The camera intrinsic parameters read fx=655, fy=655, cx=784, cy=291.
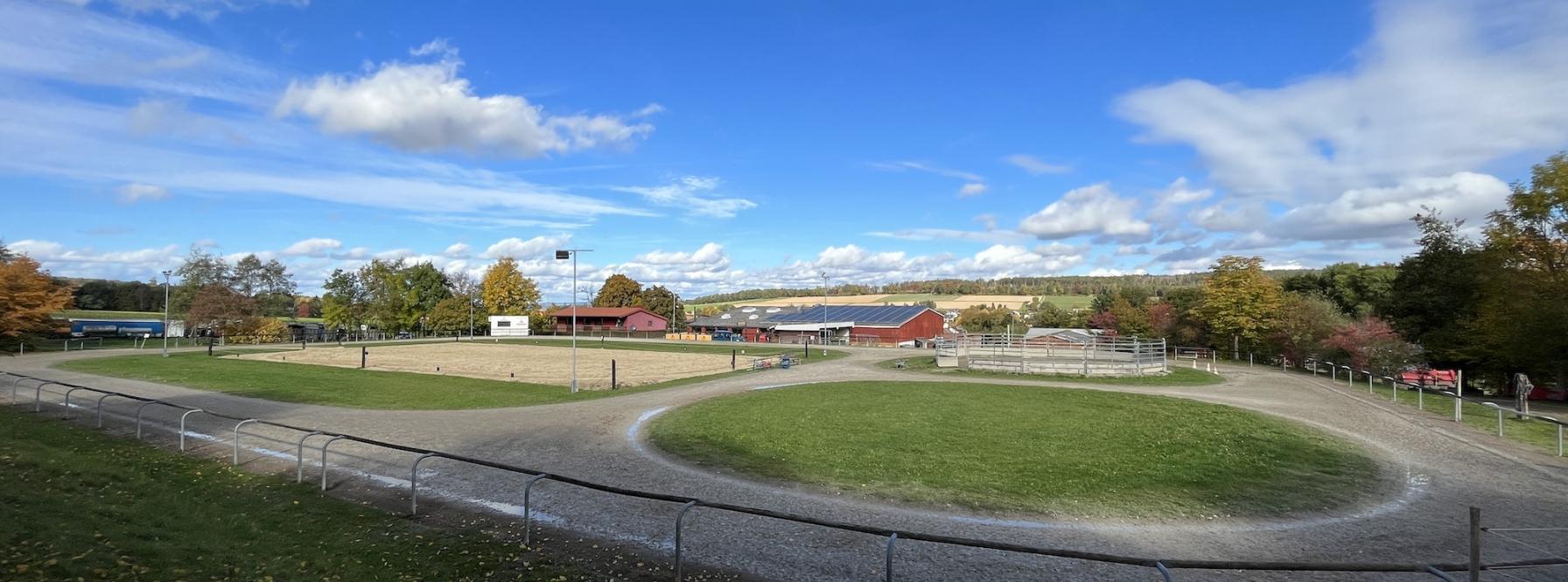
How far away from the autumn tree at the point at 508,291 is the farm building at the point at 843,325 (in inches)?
1195

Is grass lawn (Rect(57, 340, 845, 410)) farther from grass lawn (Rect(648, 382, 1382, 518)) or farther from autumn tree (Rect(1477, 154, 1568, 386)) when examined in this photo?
autumn tree (Rect(1477, 154, 1568, 386))

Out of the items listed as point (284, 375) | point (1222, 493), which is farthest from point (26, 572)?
point (284, 375)

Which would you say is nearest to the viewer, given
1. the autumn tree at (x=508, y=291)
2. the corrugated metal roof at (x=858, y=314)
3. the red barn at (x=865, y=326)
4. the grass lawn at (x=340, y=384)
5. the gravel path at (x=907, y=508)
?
the gravel path at (x=907, y=508)

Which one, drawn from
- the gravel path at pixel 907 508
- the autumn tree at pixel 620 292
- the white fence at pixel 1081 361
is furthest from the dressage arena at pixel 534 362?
the autumn tree at pixel 620 292

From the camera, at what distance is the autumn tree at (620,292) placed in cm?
11700

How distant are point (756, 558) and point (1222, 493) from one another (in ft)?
26.7

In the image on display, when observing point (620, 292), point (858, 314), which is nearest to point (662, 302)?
point (620, 292)

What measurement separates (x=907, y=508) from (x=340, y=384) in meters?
27.9

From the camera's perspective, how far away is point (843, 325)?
7950cm

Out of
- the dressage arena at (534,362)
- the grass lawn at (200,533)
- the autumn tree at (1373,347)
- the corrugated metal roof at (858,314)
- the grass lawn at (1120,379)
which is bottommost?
the dressage arena at (534,362)

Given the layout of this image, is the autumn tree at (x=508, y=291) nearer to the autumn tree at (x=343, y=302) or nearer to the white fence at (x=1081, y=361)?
the autumn tree at (x=343, y=302)

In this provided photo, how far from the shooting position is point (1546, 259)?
27625 mm

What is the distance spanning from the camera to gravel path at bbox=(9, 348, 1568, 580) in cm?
782

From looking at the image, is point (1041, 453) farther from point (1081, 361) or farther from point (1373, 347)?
point (1373, 347)
